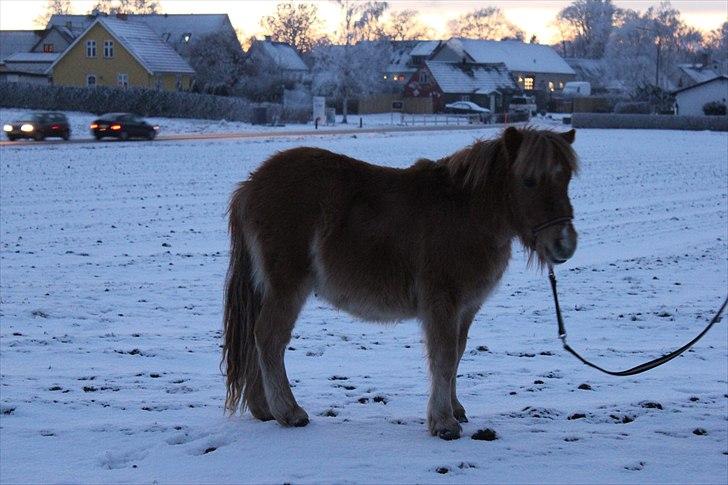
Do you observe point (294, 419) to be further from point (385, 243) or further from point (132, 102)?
point (132, 102)

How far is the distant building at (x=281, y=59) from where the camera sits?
10438cm

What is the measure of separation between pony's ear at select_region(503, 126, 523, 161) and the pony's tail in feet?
5.67

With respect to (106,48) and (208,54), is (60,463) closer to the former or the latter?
(106,48)

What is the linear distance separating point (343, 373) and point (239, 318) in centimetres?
167

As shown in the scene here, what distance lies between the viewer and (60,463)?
5.35 meters

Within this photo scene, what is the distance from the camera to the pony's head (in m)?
5.53

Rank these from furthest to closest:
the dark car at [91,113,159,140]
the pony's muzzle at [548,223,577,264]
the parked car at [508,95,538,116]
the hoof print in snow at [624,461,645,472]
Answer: the parked car at [508,95,538,116]
the dark car at [91,113,159,140]
the pony's muzzle at [548,223,577,264]
the hoof print in snow at [624,461,645,472]

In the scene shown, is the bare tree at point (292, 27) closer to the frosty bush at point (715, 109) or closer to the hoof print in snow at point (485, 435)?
the frosty bush at point (715, 109)

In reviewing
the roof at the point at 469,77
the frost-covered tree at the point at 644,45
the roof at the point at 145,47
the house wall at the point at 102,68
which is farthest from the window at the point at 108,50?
the frost-covered tree at the point at 644,45

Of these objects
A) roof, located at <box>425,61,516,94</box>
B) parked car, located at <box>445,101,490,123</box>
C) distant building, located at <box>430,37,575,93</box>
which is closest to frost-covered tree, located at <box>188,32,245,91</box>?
parked car, located at <box>445,101,490,123</box>

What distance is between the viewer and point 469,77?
106812 mm

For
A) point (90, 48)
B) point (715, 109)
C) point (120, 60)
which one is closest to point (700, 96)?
point (715, 109)

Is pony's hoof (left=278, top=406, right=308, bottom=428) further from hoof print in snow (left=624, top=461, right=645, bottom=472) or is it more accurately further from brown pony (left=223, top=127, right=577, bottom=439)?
hoof print in snow (left=624, top=461, right=645, bottom=472)

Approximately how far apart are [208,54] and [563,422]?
89689 millimetres
